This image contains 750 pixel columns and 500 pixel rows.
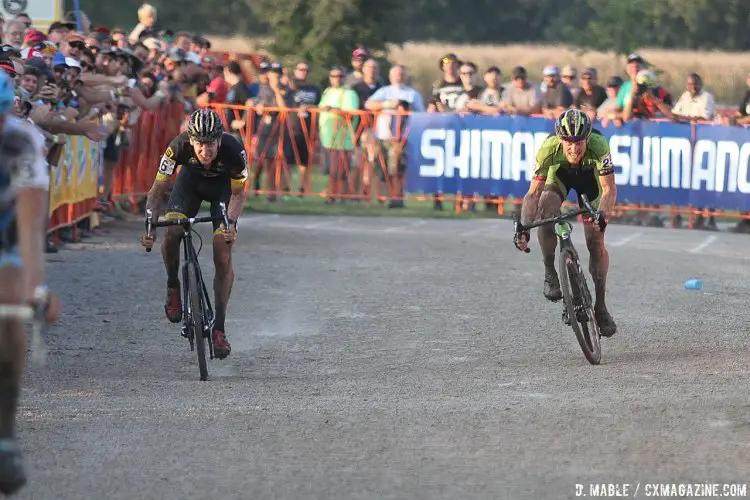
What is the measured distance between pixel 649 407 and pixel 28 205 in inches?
169

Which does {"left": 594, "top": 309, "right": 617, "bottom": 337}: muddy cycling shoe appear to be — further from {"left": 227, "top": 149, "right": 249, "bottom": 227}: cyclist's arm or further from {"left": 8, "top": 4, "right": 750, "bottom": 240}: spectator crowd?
{"left": 8, "top": 4, "right": 750, "bottom": 240}: spectator crowd

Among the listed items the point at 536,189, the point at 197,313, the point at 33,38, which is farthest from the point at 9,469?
the point at 33,38

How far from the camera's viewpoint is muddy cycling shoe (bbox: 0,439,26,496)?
614cm

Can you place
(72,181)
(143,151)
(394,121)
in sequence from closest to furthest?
(72,181) < (143,151) < (394,121)

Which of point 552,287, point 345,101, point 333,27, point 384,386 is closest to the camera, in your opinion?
point 384,386

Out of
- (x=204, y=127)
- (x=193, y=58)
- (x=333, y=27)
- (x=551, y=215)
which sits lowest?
(x=551, y=215)

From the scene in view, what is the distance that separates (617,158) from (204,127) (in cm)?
1219

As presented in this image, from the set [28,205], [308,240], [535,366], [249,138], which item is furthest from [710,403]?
[249,138]

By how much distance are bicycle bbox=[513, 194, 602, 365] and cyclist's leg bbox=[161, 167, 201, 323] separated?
7.36ft

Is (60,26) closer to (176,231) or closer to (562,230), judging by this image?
(176,231)

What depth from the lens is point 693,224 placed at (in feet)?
73.0

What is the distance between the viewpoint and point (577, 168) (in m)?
12.0

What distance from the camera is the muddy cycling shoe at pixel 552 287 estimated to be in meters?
12.1

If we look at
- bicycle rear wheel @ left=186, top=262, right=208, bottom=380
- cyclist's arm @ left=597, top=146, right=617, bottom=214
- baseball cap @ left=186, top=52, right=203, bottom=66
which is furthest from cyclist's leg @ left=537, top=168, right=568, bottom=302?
baseball cap @ left=186, top=52, right=203, bottom=66
